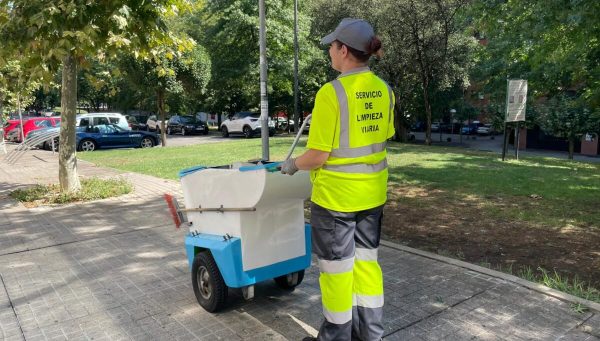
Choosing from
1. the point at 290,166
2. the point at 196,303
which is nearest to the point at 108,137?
the point at 196,303

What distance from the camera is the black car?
113ft

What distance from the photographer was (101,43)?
7270 millimetres

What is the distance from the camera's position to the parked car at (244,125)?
29.4 m

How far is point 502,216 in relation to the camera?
654cm

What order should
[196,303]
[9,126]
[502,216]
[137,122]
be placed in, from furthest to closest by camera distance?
[137,122] < [9,126] < [502,216] < [196,303]

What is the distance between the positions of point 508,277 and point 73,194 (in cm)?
721

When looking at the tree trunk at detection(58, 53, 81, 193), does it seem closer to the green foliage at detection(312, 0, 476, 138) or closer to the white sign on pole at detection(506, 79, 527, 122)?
the white sign on pole at detection(506, 79, 527, 122)

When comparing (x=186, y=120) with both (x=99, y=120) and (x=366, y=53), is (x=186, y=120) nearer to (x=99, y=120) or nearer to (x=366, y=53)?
(x=99, y=120)

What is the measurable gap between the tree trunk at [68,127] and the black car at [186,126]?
→ 26.3m

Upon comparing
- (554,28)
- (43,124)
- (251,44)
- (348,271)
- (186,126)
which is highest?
(251,44)

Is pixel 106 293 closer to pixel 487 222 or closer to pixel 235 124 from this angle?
pixel 487 222

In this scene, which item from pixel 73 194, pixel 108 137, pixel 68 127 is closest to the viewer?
pixel 73 194

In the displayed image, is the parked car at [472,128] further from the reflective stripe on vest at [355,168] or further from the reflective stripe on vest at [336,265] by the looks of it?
the reflective stripe on vest at [336,265]

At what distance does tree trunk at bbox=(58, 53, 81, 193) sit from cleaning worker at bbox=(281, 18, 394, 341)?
6921mm
